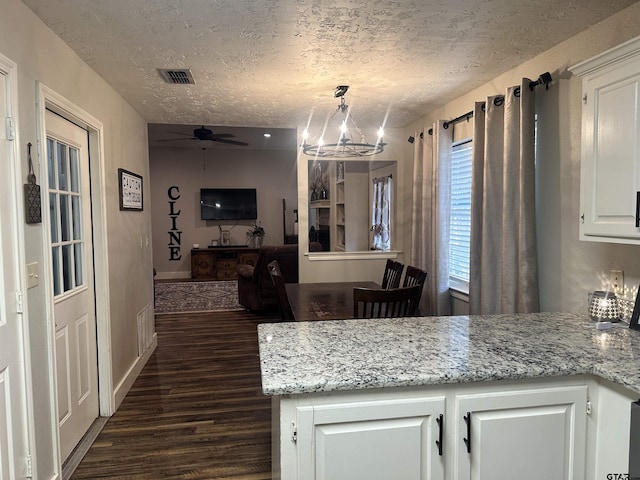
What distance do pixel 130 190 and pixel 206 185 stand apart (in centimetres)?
537

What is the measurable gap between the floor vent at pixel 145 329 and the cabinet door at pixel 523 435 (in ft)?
10.3

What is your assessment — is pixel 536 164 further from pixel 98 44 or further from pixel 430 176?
pixel 98 44

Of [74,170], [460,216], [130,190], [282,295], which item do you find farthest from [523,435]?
[130,190]

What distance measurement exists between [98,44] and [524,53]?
93.6 inches

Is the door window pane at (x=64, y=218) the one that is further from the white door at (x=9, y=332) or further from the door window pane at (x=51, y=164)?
the white door at (x=9, y=332)

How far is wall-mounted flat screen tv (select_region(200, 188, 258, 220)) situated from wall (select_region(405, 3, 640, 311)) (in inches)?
264

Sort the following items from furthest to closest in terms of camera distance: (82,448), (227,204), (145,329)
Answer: (227,204) < (145,329) < (82,448)

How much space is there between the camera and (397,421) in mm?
1297

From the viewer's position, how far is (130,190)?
11.1ft

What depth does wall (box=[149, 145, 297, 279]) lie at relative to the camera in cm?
847

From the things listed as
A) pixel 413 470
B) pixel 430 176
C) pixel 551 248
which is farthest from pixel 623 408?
pixel 430 176

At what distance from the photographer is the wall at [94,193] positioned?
69.5 inches

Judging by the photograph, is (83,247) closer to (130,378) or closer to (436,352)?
(130,378)

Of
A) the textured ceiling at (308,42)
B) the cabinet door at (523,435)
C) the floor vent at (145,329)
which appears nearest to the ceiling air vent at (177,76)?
the textured ceiling at (308,42)
